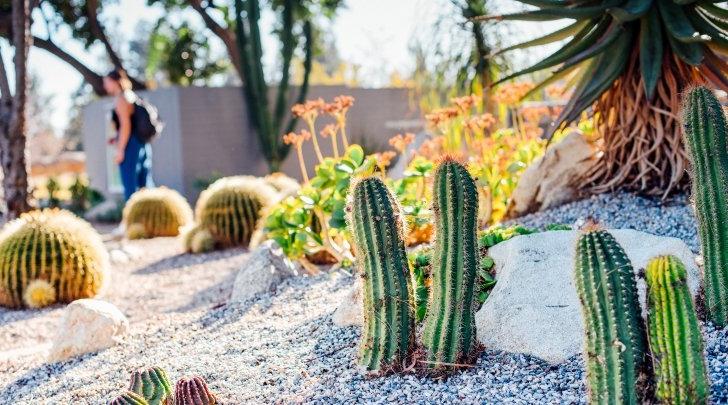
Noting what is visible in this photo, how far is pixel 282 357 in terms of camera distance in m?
3.75

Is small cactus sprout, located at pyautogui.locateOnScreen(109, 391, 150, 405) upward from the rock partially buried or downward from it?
upward

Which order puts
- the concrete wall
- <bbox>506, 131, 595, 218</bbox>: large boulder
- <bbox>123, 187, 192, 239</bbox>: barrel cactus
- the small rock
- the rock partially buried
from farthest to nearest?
the concrete wall, <bbox>123, 187, 192, 239</bbox>: barrel cactus, <bbox>506, 131, 595, 218</bbox>: large boulder, the rock partially buried, the small rock

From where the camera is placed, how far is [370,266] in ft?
10.3

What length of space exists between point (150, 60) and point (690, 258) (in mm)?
16449

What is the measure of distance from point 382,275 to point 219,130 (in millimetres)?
13111

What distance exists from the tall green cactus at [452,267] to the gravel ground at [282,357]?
0.40 feet

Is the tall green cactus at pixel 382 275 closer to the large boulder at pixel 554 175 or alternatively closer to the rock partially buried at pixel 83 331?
the rock partially buried at pixel 83 331

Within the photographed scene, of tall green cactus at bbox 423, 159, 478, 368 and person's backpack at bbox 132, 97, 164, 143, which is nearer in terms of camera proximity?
tall green cactus at bbox 423, 159, 478, 368

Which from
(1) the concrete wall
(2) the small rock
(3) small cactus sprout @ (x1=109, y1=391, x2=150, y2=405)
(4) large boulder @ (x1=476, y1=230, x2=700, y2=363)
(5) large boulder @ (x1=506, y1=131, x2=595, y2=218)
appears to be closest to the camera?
(3) small cactus sprout @ (x1=109, y1=391, x2=150, y2=405)

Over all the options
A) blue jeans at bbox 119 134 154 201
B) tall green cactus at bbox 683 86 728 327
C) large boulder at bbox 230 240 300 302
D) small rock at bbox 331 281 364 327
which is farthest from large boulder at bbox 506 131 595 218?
blue jeans at bbox 119 134 154 201

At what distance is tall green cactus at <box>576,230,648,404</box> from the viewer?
246 centimetres

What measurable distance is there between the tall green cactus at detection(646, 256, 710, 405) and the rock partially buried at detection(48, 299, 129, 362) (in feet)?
10.1

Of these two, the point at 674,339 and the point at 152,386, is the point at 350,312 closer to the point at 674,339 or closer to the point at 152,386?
the point at 152,386

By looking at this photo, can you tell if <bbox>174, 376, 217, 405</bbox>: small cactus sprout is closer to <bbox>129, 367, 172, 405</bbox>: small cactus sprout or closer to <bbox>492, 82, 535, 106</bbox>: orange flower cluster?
<bbox>129, 367, 172, 405</bbox>: small cactus sprout
